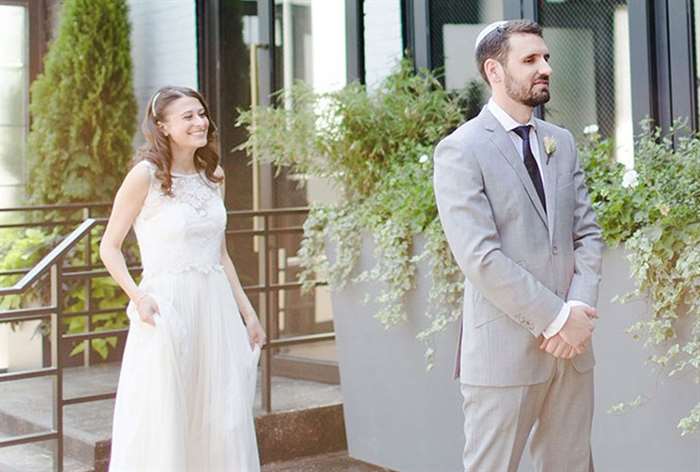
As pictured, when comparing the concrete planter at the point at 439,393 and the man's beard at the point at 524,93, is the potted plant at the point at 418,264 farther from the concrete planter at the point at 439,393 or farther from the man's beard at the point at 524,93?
the man's beard at the point at 524,93

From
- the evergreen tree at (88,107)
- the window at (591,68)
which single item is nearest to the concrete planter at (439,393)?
the window at (591,68)

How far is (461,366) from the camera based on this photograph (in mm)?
3080

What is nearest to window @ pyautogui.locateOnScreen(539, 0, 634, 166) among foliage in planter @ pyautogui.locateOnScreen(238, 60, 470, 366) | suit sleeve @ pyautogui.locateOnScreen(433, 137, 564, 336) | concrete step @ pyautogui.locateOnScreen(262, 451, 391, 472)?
foliage in planter @ pyautogui.locateOnScreen(238, 60, 470, 366)

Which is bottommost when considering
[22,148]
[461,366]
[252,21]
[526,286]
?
[461,366]

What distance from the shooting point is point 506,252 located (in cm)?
295

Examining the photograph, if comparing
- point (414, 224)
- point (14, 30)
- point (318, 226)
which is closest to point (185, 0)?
point (14, 30)

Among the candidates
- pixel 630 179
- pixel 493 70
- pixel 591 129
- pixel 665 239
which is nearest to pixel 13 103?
pixel 591 129

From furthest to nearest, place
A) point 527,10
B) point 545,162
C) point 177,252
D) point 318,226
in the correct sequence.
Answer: point 318,226, point 527,10, point 177,252, point 545,162

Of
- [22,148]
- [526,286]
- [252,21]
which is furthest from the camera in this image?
[22,148]

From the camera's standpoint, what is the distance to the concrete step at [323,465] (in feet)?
17.6

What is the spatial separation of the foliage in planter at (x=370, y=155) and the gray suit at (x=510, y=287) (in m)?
1.80

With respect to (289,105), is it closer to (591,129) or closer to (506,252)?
→ (591,129)

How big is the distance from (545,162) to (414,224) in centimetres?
173

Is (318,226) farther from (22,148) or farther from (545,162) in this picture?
(22,148)
